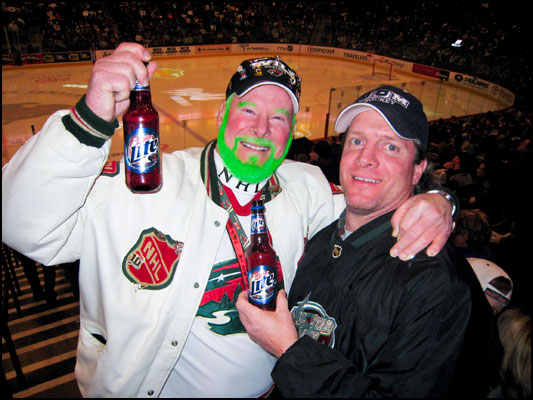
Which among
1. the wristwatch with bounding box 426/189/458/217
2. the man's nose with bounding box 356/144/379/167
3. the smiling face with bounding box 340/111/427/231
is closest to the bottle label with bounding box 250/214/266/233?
the smiling face with bounding box 340/111/427/231

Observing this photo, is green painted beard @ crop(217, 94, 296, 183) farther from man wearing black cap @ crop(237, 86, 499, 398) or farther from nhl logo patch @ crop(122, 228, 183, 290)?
nhl logo patch @ crop(122, 228, 183, 290)

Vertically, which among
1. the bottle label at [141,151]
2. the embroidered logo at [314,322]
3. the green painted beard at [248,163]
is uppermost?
the bottle label at [141,151]

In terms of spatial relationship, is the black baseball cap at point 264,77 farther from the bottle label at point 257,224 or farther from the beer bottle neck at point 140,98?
the bottle label at point 257,224

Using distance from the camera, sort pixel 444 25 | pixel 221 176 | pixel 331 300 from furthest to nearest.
Result: pixel 444 25 < pixel 221 176 < pixel 331 300

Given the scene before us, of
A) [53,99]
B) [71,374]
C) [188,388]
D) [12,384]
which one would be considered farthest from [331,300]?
[53,99]

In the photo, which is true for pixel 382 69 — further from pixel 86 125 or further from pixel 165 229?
pixel 86 125

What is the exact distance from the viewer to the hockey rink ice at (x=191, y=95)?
1065 cm

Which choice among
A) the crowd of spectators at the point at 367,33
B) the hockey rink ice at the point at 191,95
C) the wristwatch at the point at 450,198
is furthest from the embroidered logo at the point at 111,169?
the hockey rink ice at the point at 191,95

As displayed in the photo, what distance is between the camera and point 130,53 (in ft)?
5.57

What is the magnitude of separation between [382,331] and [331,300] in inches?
11.6

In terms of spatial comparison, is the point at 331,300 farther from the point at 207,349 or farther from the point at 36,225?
the point at 36,225

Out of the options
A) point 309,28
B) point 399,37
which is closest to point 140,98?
point 399,37

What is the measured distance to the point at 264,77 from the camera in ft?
7.49

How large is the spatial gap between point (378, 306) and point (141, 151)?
132 centimetres
